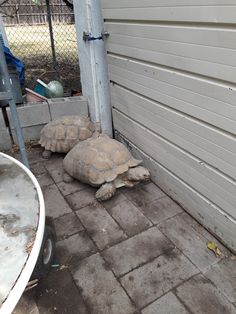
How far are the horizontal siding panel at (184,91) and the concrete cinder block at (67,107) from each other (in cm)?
111

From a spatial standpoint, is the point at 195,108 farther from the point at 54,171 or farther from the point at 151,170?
the point at 54,171

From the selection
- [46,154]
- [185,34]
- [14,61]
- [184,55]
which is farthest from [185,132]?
[14,61]

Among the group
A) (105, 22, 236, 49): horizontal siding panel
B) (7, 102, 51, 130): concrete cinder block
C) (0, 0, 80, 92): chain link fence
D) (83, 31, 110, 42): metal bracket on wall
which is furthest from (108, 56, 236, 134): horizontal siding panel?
(0, 0, 80, 92): chain link fence

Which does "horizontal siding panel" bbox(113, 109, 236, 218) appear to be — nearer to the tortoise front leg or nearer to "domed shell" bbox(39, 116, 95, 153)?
"domed shell" bbox(39, 116, 95, 153)

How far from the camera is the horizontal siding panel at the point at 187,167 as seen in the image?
2.43 metres

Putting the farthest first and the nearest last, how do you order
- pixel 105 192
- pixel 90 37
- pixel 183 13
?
pixel 90 37
pixel 105 192
pixel 183 13

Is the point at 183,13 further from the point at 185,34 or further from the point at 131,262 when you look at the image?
the point at 131,262

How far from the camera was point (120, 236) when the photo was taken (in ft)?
8.96

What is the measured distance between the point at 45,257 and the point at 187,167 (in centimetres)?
153

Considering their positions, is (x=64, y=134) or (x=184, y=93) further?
(x=64, y=134)

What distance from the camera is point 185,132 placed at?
2.70m

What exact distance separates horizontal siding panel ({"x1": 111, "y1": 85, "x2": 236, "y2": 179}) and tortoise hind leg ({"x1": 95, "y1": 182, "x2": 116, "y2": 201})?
2.62 ft

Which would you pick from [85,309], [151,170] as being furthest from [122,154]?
[85,309]

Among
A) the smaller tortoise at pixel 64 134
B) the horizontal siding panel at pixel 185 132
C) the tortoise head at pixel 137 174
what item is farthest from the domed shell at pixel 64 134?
the tortoise head at pixel 137 174
